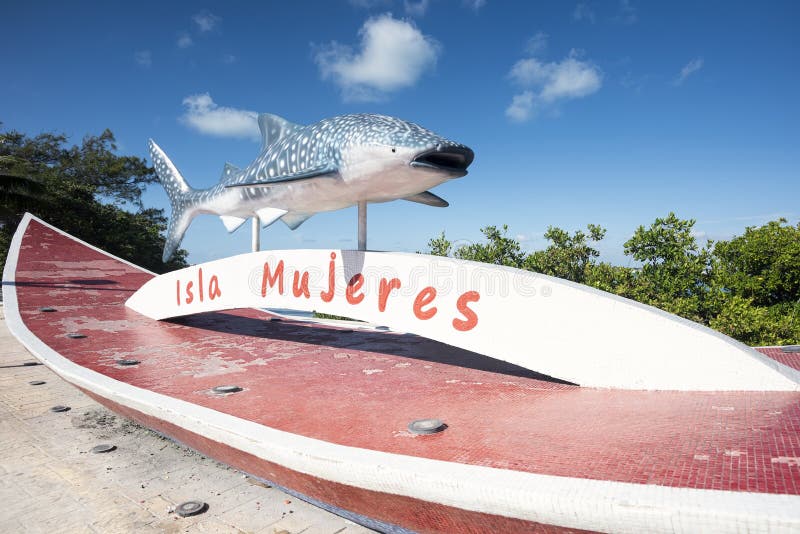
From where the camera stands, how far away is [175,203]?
11070 mm

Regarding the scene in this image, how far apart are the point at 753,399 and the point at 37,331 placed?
12085mm

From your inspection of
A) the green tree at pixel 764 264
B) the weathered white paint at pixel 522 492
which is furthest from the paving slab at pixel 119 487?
the green tree at pixel 764 264

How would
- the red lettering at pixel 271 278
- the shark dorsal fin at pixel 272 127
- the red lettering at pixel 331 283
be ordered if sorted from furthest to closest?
the shark dorsal fin at pixel 272 127 → the red lettering at pixel 271 278 → the red lettering at pixel 331 283

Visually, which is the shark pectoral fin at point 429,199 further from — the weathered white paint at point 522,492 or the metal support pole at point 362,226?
the weathered white paint at point 522,492

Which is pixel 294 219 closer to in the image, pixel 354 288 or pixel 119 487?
pixel 354 288

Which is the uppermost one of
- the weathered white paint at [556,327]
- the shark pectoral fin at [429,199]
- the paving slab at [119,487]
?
the shark pectoral fin at [429,199]

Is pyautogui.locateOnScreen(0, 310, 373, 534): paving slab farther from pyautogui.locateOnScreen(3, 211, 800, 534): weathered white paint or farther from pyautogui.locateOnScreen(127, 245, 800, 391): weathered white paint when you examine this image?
pyautogui.locateOnScreen(127, 245, 800, 391): weathered white paint

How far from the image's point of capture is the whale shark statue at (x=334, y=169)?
20.9 ft

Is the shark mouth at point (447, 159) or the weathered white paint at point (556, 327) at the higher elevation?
the shark mouth at point (447, 159)

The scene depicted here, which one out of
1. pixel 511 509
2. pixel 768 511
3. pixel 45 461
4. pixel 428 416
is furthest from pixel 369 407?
pixel 45 461

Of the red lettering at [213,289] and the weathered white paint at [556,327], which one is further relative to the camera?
the red lettering at [213,289]

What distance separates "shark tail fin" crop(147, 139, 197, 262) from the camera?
10734 mm

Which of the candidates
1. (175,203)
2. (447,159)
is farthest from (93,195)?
(447,159)

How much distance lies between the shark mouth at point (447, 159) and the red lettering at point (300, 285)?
282 cm
